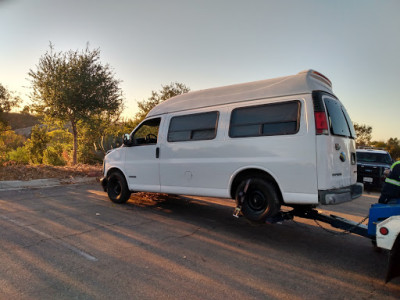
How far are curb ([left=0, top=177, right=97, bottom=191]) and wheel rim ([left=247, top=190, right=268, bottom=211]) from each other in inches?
311

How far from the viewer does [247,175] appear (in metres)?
4.46

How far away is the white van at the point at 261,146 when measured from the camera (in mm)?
3805

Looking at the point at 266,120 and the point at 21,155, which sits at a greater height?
the point at 266,120

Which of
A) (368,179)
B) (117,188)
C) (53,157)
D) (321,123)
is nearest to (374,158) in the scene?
(368,179)

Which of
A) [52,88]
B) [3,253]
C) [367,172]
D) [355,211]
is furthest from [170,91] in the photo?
[3,253]

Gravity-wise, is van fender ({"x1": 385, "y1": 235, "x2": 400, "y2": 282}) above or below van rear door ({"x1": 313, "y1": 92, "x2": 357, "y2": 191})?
below

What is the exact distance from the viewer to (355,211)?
6.80 m

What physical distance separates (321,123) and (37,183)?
372 inches

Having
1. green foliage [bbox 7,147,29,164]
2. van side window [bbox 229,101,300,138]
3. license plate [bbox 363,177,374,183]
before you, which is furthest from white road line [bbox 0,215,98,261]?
green foliage [bbox 7,147,29,164]

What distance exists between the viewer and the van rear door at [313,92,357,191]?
146 inches

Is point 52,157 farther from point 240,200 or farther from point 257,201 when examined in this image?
point 257,201

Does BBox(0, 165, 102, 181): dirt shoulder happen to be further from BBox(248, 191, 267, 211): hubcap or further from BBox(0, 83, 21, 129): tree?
BBox(248, 191, 267, 211): hubcap

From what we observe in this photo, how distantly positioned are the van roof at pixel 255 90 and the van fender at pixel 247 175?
3.92 feet

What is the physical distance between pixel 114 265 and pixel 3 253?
5.39 ft
